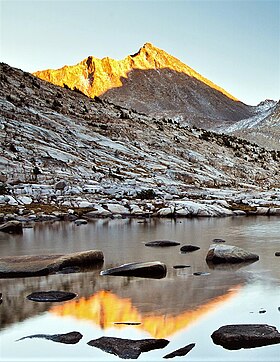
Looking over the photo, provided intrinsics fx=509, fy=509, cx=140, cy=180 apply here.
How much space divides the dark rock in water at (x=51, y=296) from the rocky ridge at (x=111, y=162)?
23.1 m

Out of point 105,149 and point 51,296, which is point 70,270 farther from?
point 105,149

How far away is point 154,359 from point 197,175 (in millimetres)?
48971

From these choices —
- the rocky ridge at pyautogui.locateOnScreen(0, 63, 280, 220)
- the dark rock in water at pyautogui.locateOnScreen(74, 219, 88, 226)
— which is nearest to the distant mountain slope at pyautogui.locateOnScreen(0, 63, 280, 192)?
the rocky ridge at pyautogui.locateOnScreen(0, 63, 280, 220)

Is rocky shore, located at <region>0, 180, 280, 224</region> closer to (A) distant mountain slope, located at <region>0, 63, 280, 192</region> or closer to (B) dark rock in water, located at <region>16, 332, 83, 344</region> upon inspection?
(A) distant mountain slope, located at <region>0, 63, 280, 192</region>

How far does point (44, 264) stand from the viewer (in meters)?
16.3

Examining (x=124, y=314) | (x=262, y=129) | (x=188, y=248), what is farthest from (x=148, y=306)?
(x=262, y=129)

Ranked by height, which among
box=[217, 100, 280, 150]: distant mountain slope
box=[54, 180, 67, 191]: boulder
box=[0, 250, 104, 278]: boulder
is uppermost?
box=[217, 100, 280, 150]: distant mountain slope

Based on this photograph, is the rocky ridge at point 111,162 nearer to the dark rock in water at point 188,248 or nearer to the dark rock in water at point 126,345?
the dark rock in water at point 188,248

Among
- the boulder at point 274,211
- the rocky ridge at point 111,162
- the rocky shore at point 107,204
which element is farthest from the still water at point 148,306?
the boulder at point 274,211

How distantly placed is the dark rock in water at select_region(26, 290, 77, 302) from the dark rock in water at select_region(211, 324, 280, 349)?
447 centimetres

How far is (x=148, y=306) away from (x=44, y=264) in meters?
5.32

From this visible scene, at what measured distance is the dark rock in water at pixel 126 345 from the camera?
353 inches

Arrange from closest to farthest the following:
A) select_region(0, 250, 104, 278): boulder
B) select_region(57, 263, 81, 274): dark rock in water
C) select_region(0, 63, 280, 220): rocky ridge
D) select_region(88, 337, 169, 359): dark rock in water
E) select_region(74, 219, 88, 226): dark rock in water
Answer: select_region(88, 337, 169, 359): dark rock in water, select_region(0, 250, 104, 278): boulder, select_region(57, 263, 81, 274): dark rock in water, select_region(74, 219, 88, 226): dark rock in water, select_region(0, 63, 280, 220): rocky ridge

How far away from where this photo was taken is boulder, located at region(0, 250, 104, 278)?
52.2ft
